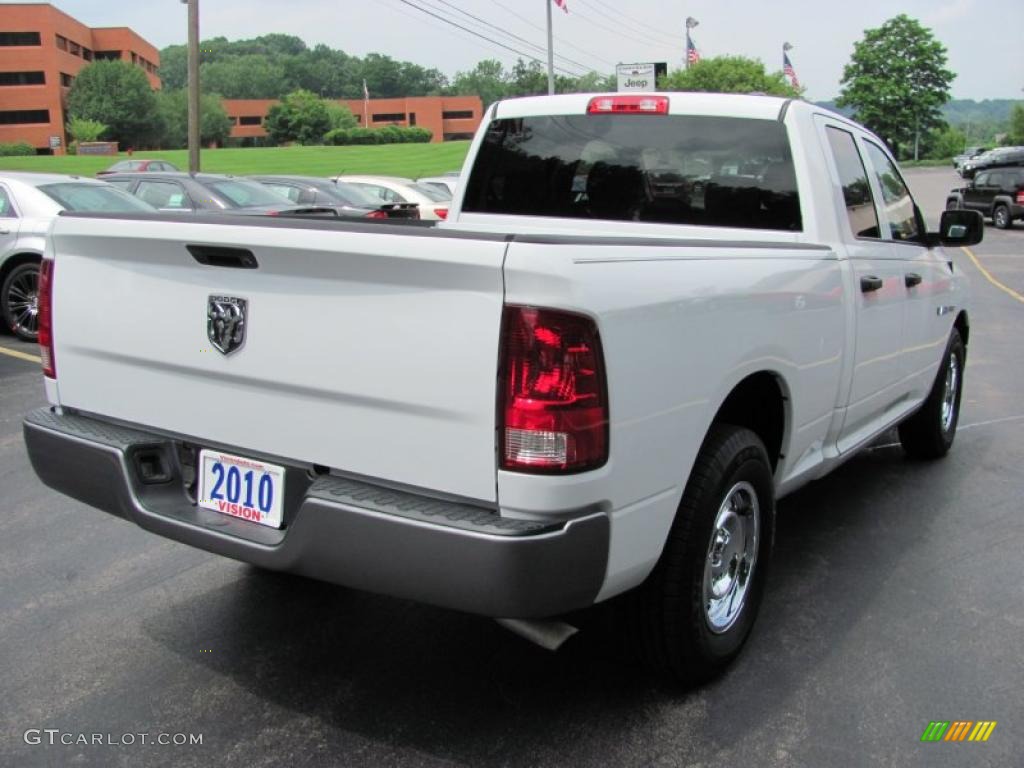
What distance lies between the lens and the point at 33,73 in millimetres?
91812

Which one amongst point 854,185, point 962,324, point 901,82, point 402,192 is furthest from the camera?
point 901,82

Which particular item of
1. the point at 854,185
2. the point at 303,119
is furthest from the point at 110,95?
→ the point at 854,185

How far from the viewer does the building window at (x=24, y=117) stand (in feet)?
303

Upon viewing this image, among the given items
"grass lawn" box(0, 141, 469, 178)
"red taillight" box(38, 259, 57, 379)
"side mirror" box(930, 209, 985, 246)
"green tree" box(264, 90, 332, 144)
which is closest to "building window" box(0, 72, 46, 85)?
"grass lawn" box(0, 141, 469, 178)

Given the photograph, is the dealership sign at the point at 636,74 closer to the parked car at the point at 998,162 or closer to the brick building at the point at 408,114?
the parked car at the point at 998,162

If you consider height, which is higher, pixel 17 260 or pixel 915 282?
pixel 915 282

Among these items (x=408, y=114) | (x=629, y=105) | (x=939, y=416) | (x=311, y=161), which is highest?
(x=408, y=114)

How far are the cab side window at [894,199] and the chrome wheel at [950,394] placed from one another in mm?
1046

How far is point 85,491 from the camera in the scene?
2957mm

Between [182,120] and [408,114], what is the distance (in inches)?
1346

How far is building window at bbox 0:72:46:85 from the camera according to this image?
91500 mm

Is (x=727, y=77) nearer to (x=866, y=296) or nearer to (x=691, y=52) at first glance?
(x=691, y=52)

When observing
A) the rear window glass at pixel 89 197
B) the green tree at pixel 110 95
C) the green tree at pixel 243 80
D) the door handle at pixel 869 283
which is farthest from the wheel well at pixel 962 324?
the green tree at pixel 243 80

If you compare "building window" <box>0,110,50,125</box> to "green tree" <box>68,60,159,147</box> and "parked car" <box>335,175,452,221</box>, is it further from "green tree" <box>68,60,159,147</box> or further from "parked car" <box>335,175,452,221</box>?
"parked car" <box>335,175,452,221</box>
